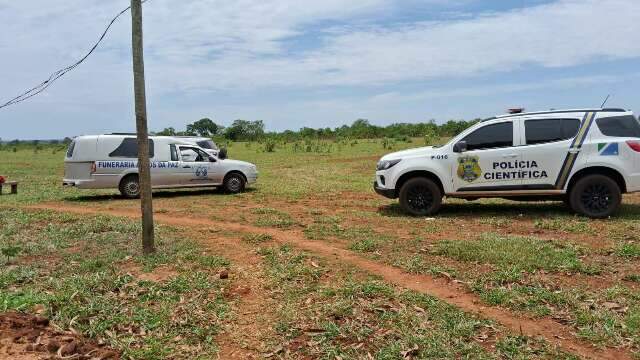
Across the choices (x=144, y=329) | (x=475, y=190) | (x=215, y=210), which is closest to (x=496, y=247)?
(x=475, y=190)

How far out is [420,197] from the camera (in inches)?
408

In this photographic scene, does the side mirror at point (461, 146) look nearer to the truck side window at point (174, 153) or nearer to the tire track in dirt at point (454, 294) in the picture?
the tire track in dirt at point (454, 294)

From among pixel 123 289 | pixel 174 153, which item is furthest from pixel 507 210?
pixel 174 153

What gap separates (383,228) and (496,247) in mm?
2171

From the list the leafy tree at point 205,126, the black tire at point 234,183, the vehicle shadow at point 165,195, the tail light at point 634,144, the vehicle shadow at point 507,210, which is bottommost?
the vehicle shadow at point 507,210

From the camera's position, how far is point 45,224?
994 cm

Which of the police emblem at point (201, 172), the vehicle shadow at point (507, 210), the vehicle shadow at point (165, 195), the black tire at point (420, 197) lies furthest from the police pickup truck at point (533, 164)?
the vehicle shadow at point (165, 195)

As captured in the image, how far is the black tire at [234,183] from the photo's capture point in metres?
15.1

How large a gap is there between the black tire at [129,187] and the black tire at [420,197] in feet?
23.8

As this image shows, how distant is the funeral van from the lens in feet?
45.5

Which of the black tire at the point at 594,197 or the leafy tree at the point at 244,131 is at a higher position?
the leafy tree at the point at 244,131

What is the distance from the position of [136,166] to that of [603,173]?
412 inches

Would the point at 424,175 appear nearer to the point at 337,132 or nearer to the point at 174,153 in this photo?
the point at 174,153

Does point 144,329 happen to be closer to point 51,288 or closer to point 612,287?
point 51,288
